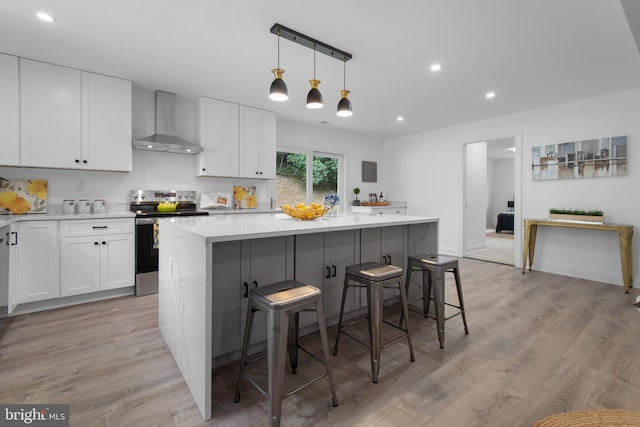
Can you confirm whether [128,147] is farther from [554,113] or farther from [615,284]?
[615,284]

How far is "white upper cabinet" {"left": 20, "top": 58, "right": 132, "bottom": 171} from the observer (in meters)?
2.99

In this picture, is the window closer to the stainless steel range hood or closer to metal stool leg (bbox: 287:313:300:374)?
the stainless steel range hood

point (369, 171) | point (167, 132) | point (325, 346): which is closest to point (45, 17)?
point (167, 132)

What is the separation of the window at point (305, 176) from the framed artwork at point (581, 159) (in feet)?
11.1

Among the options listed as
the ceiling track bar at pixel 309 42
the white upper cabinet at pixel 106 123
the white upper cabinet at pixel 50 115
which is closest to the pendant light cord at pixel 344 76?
the ceiling track bar at pixel 309 42

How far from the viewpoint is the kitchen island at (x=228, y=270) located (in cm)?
153

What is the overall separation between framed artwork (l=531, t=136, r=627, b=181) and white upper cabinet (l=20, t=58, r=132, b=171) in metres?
5.62

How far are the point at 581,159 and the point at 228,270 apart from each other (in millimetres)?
4850

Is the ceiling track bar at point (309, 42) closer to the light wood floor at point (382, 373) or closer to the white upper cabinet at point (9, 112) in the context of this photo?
the light wood floor at point (382, 373)

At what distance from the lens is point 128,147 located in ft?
11.6

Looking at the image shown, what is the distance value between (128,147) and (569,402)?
4459 mm

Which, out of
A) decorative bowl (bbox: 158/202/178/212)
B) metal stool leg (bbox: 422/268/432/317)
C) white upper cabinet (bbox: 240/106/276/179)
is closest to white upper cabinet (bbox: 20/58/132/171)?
decorative bowl (bbox: 158/202/178/212)

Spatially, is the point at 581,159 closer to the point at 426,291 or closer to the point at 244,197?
the point at 426,291

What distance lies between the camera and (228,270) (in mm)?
1896
